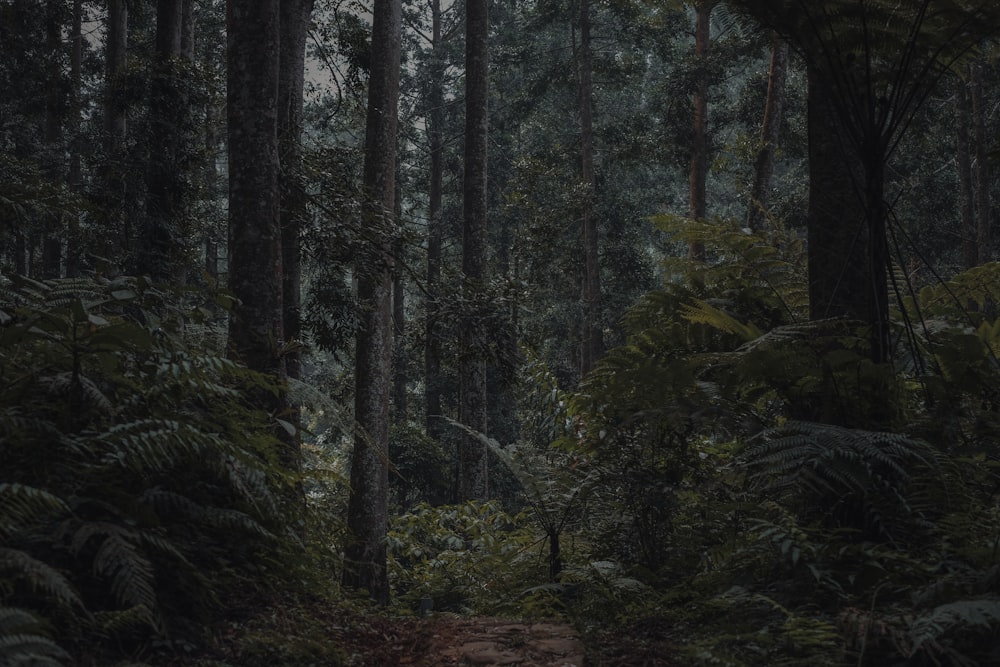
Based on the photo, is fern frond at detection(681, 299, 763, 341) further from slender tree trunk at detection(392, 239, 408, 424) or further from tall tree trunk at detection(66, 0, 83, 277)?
slender tree trunk at detection(392, 239, 408, 424)

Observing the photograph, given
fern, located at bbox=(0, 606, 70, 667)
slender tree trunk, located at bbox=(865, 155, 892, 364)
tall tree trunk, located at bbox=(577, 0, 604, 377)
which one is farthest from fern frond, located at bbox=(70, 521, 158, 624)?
tall tree trunk, located at bbox=(577, 0, 604, 377)

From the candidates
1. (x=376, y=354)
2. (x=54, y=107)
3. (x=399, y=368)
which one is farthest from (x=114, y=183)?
(x=399, y=368)

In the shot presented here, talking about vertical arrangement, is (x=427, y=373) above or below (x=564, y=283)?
below

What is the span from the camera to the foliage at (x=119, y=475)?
9.21ft

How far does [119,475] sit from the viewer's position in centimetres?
348

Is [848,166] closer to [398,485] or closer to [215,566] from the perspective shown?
[215,566]

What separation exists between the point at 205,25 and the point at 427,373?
40.5 feet

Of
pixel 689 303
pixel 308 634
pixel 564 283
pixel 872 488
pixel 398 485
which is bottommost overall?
pixel 398 485

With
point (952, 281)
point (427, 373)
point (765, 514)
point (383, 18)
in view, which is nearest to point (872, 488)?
point (765, 514)

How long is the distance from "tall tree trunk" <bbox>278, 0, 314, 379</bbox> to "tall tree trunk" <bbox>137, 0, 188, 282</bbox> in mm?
1597

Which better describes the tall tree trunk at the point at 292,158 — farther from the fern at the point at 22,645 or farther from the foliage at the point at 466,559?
the fern at the point at 22,645

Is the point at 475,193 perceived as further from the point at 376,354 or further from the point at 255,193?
the point at 255,193

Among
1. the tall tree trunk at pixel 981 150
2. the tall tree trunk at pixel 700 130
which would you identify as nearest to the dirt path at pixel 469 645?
the tall tree trunk at pixel 700 130

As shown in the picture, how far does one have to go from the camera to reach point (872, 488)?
3.73 m
